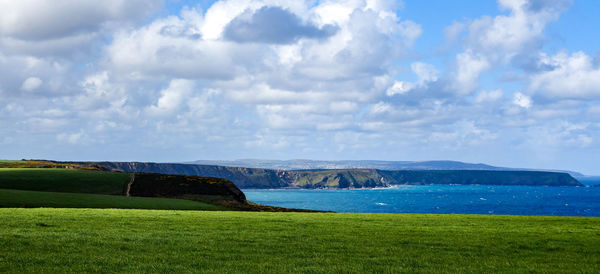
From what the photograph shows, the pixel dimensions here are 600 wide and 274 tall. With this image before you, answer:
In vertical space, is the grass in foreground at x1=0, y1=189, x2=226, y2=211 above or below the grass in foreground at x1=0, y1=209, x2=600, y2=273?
below

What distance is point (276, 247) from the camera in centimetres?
2209

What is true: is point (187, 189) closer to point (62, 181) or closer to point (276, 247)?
point (62, 181)

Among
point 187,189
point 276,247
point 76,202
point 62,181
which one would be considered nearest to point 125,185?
point 62,181

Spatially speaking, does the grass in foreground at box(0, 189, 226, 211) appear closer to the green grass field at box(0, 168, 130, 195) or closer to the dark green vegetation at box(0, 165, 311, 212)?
the dark green vegetation at box(0, 165, 311, 212)

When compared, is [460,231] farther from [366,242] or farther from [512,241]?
[366,242]

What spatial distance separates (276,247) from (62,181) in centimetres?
8201

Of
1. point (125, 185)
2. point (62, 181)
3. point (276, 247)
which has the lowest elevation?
point (125, 185)

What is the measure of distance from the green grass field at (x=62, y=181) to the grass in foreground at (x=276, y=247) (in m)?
59.8

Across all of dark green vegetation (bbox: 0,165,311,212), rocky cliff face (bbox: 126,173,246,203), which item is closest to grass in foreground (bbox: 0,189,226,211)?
dark green vegetation (bbox: 0,165,311,212)

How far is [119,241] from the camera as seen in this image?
22.4 m

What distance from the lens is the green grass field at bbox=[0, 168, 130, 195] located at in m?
85.3

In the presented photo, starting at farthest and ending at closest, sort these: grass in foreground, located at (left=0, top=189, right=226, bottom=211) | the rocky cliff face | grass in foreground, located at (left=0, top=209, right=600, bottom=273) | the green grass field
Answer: the rocky cliff face, the green grass field, grass in foreground, located at (left=0, top=189, right=226, bottom=211), grass in foreground, located at (left=0, top=209, right=600, bottom=273)

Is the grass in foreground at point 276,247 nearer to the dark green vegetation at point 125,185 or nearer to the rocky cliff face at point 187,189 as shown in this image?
the dark green vegetation at point 125,185

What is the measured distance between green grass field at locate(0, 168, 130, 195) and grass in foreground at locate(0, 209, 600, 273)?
59754mm
